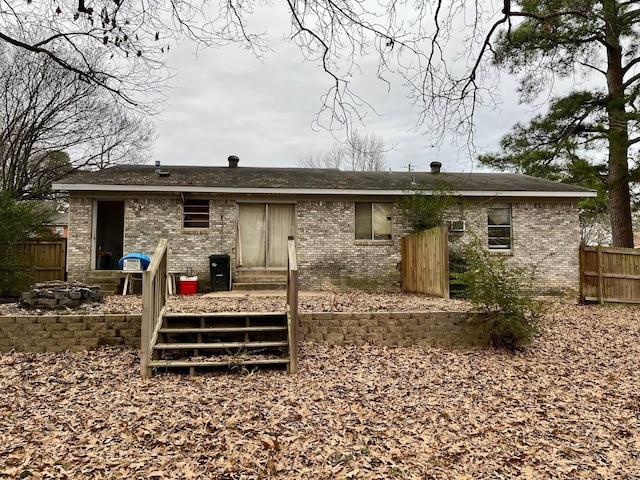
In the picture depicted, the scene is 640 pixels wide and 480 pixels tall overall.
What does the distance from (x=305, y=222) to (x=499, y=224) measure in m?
5.82

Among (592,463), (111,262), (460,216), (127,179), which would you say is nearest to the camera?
(592,463)

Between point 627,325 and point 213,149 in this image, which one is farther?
point 213,149

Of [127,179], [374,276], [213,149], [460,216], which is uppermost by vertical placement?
[213,149]

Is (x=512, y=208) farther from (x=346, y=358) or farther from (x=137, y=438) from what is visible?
(x=137, y=438)

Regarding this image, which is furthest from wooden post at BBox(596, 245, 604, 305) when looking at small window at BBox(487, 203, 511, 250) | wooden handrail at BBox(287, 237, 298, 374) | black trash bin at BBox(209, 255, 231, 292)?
black trash bin at BBox(209, 255, 231, 292)

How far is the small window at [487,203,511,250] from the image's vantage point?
12.2 meters

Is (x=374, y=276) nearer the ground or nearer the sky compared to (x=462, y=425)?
nearer the sky

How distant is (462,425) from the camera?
156 inches

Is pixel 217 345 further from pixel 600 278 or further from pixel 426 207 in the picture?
pixel 600 278

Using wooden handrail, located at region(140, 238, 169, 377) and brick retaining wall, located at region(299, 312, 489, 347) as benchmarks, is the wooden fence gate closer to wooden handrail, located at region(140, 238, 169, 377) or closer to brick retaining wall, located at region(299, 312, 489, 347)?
wooden handrail, located at region(140, 238, 169, 377)

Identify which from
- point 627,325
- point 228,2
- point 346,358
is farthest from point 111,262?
point 627,325

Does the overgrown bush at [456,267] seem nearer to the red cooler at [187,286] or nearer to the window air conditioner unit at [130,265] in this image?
the red cooler at [187,286]

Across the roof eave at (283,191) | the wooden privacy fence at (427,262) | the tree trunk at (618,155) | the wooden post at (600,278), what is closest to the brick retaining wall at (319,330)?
the wooden privacy fence at (427,262)

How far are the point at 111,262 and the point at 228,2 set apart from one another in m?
11.3
